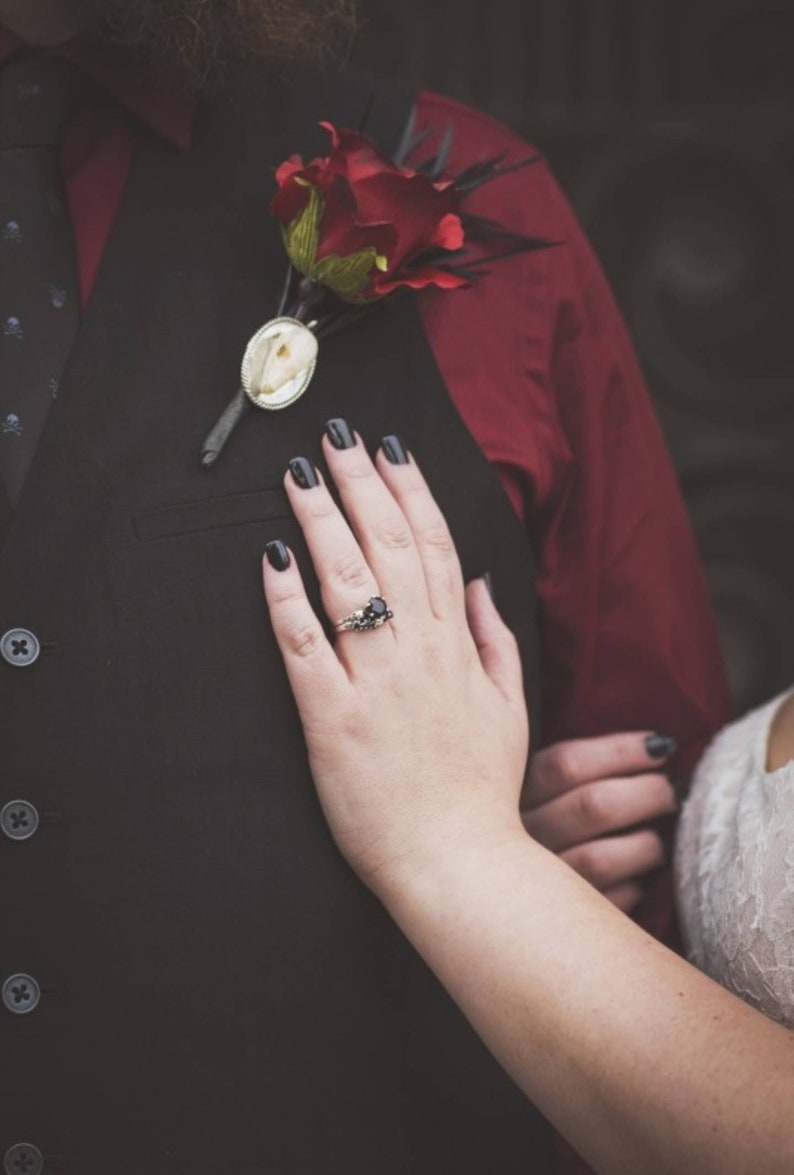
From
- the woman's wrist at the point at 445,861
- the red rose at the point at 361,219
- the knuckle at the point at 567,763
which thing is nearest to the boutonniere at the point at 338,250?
the red rose at the point at 361,219

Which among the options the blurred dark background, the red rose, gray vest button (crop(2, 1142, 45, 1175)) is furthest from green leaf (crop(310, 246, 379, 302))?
the blurred dark background

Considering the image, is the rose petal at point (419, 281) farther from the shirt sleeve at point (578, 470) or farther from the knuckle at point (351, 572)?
the knuckle at point (351, 572)

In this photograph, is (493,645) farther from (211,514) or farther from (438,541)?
(211,514)

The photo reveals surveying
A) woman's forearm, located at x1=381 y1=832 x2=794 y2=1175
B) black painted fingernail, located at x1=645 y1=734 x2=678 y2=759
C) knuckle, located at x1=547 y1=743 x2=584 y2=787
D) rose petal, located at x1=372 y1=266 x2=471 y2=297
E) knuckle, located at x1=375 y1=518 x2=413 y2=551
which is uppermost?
rose petal, located at x1=372 y1=266 x2=471 y2=297

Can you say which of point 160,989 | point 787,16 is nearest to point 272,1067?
point 160,989

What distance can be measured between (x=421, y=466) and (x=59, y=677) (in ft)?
1.18

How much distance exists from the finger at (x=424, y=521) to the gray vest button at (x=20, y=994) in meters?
0.44

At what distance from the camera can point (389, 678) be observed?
1.19 m

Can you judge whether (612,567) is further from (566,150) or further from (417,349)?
(566,150)

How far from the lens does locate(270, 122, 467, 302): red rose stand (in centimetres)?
118

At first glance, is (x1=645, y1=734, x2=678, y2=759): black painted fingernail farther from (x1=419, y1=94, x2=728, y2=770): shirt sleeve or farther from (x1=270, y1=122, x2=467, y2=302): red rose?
(x1=270, y1=122, x2=467, y2=302): red rose

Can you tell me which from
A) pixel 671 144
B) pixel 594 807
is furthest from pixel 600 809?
pixel 671 144

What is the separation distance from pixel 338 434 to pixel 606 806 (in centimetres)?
51

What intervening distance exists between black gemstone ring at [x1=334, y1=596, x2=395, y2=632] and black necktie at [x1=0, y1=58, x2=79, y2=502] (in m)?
0.28
